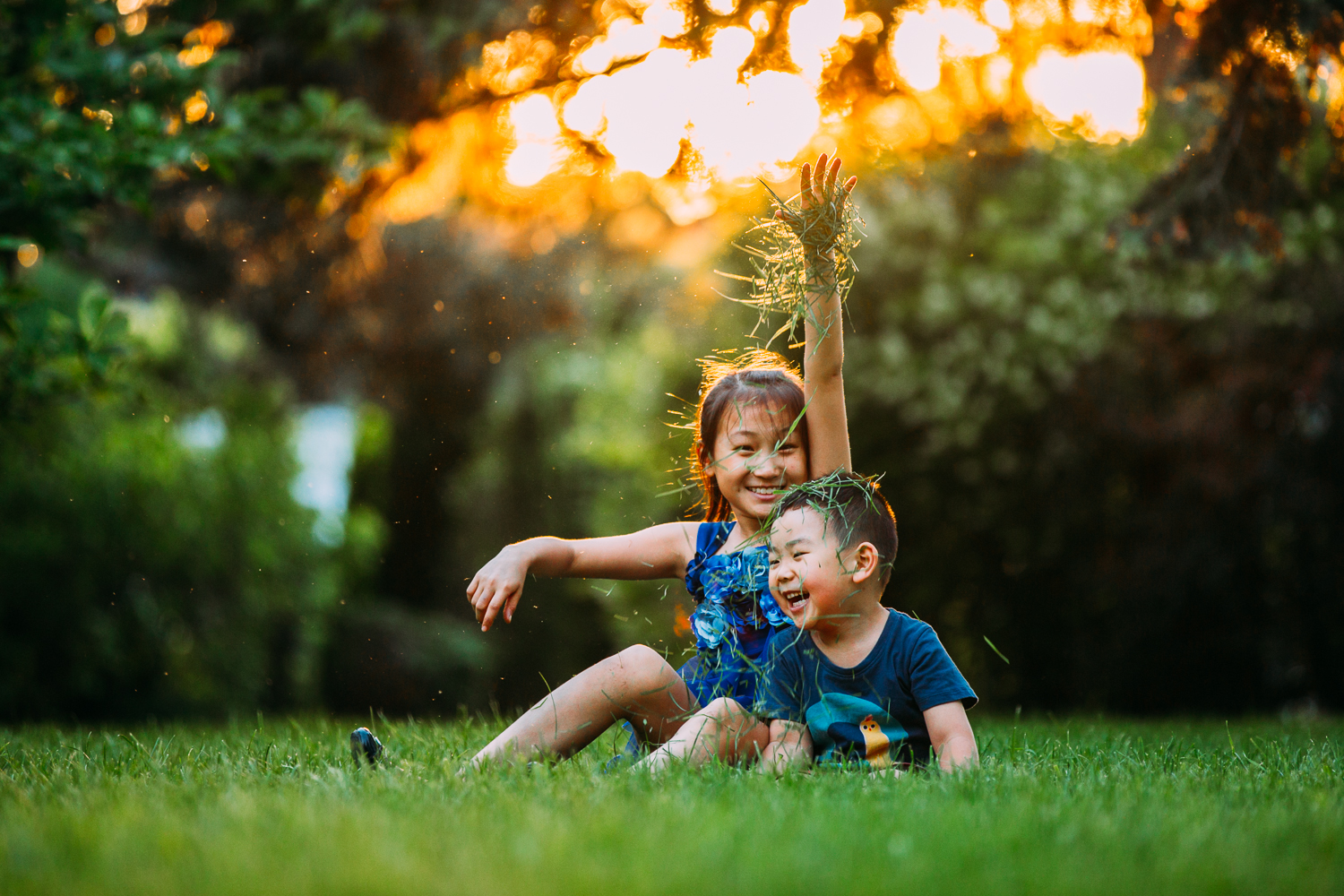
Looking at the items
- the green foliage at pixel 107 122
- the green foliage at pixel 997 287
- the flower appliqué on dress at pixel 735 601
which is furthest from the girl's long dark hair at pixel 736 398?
the green foliage at pixel 997 287

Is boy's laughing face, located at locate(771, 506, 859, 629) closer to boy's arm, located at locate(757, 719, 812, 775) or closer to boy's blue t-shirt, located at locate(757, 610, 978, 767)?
boy's blue t-shirt, located at locate(757, 610, 978, 767)

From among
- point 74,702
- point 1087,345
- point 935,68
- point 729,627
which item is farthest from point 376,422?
point 729,627

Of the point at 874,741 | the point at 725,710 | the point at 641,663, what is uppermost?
the point at 641,663

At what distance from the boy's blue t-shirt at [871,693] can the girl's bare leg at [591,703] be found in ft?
0.91

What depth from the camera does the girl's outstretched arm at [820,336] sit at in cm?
294

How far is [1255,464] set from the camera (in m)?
7.48

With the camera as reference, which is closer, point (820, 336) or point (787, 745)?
point (787, 745)

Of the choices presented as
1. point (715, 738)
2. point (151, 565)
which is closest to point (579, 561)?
point (715, 738)

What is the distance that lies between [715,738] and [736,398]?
3.26ft

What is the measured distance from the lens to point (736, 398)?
3.13 metres

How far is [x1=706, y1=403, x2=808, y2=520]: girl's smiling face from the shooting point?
3041mm

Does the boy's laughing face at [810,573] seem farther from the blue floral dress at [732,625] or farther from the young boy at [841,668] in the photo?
the blue floral dress at [732,625]

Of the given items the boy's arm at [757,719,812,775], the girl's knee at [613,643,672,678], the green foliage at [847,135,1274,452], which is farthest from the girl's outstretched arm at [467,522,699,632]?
the green foliage at [847,135,1274,452]

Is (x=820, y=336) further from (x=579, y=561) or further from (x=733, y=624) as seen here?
(x=579, y=561)
